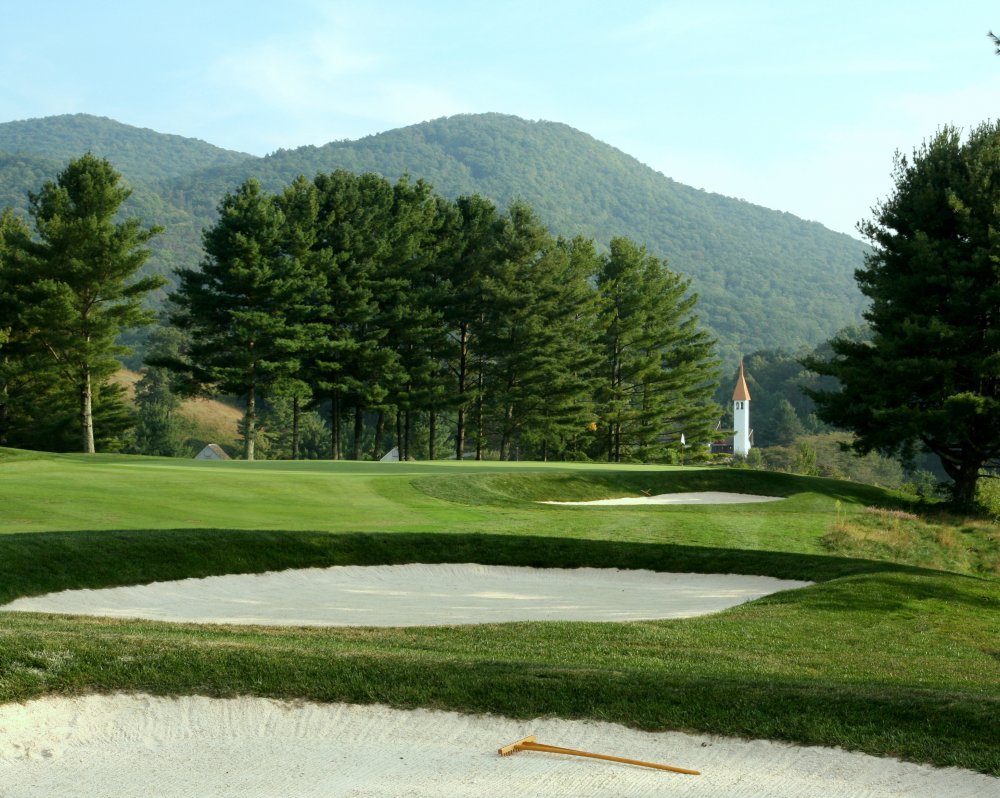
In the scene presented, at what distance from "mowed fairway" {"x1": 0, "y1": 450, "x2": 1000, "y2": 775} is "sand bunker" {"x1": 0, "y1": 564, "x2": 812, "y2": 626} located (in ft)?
1.11

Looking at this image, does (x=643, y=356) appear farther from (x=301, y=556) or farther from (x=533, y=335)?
(x=301, y=556)

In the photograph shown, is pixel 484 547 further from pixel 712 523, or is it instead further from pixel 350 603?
pixel 712 523

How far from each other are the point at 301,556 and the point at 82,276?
32.6 meters

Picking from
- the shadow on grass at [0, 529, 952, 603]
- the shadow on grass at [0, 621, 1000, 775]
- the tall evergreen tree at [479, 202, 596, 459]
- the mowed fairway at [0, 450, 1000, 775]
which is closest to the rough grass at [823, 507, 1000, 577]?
the mowed fairway at [0, 450, 1000, 775]

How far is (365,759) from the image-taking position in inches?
227

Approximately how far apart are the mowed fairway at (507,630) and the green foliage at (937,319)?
7.99 meters

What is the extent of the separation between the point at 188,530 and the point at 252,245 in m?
32.4

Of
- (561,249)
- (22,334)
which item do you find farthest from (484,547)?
(561,249)

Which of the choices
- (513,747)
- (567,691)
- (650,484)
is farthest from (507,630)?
(650,484)

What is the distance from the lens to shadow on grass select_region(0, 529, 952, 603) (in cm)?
1227

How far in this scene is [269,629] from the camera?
10.2 metres

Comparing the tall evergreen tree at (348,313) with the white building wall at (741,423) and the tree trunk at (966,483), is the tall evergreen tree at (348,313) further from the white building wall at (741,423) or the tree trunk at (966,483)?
the white building wall at (741,423)

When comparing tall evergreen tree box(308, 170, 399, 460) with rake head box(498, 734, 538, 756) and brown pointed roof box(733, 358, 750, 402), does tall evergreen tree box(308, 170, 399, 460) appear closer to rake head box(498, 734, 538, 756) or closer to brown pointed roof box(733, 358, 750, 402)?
rake head box(498, 734, 538, 756)

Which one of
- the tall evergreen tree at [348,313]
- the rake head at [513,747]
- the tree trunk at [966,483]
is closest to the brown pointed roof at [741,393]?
the tall evergreen tree at [348,313]
